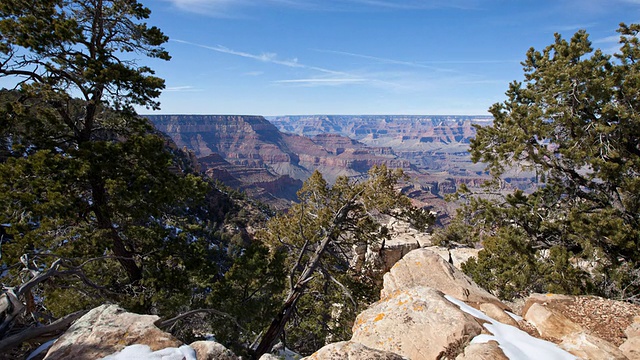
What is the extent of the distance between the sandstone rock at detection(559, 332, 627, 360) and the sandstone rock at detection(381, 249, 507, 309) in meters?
2.01

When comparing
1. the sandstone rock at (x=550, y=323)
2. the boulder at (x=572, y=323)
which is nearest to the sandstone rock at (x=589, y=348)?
the boulder at (x=572, y=323)

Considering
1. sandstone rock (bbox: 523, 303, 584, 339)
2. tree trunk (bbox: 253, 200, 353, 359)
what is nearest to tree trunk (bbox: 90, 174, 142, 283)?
tree trunk (bbox: 253, 200, 353, 359)

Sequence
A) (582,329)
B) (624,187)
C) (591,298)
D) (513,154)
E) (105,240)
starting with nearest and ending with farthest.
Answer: (582,329) < (591,298) < (105,240) < (624,187) < (513,154)

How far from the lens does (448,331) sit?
5656 mm

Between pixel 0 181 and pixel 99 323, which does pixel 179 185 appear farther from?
pixel 99 323

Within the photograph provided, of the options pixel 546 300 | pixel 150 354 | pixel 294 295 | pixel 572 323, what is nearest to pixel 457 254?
pixel 294 295

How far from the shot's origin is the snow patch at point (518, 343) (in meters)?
5.02

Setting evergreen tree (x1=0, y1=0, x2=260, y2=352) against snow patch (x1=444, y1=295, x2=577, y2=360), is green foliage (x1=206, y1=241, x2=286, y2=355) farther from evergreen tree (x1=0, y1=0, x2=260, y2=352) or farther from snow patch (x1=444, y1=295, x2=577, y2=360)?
snow patch (x1=444, y1=295, x2=577, y2=360)

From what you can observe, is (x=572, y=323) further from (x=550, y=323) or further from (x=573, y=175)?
(x=573, y=175)

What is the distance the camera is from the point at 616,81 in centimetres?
1100

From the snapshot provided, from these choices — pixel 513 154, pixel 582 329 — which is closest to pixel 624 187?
pixel 513 154

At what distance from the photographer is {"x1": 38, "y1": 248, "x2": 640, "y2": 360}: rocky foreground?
4586 mm

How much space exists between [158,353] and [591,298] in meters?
9.42

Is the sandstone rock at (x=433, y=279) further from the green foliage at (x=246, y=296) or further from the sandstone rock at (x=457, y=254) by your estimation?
the sandstone rock at (x=457, y=254)
